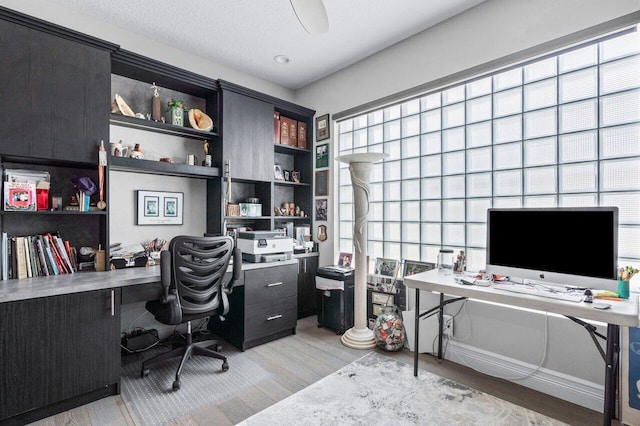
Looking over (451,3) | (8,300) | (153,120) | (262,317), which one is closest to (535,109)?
(451,3)

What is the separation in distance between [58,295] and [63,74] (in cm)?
151

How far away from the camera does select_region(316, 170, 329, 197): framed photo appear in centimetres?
364

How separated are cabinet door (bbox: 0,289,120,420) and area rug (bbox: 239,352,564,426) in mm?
1089

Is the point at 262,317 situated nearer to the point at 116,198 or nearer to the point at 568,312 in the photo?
the point at 116,198

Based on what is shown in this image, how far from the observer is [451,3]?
237 cm

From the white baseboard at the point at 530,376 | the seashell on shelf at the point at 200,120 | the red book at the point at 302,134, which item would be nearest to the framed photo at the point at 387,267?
the white baseboard at the point at 530,376

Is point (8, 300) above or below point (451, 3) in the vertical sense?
below

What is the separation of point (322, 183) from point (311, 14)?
229 cm

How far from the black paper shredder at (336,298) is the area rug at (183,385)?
93cm

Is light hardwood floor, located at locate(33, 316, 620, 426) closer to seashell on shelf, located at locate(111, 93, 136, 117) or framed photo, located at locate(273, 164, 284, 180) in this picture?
framed photo, located at locate(273, 164, 284, 180)

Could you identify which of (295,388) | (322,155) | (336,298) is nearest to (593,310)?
(295,388)

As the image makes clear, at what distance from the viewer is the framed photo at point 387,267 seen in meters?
2.96

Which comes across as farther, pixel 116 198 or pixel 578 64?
pixel 116 198

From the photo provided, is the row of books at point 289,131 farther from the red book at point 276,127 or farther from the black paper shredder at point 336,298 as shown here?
the black paper shredder at point 336,298
